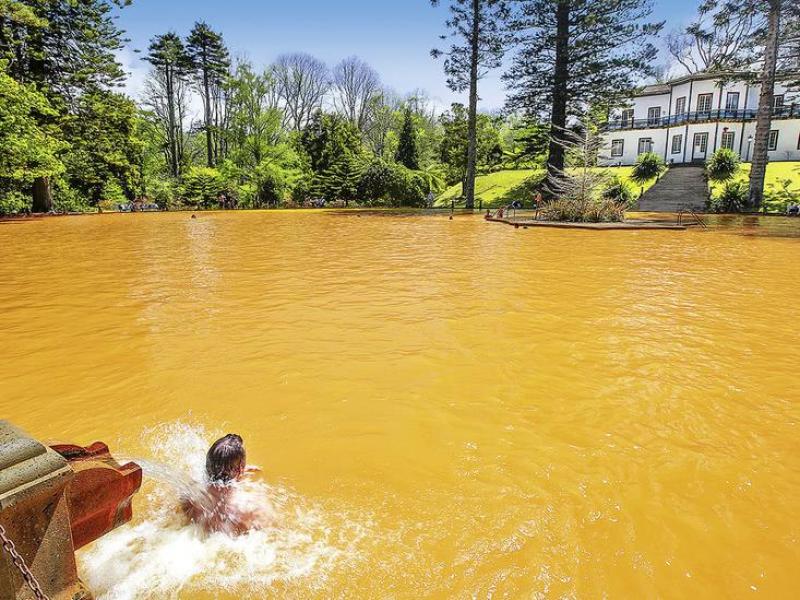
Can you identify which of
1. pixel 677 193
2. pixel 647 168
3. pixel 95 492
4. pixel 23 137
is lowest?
pixel 95 492

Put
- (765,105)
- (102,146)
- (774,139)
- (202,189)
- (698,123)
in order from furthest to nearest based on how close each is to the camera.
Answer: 1. (698,123)
2. (774,139)
3. (202,189)
4. (102,146)
5. (765,105)

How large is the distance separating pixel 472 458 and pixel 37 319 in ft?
19.9

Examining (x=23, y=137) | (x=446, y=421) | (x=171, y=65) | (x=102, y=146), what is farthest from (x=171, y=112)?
(x=446, y=421)

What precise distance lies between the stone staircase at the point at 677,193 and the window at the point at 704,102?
27.7 feet

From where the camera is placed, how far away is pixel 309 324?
597cm

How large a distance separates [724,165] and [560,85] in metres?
13.2

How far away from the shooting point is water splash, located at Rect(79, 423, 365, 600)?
7.50 ft

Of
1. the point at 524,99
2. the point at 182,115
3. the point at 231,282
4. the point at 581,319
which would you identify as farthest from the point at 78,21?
the point at 581,319

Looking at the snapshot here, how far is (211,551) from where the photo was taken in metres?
2.53

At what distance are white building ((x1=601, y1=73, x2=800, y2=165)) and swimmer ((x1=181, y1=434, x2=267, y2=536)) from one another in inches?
1554

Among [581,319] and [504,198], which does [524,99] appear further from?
[581,319]

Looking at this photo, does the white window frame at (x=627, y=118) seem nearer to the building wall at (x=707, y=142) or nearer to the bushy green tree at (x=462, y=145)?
the building wall at (x=707, y=142)

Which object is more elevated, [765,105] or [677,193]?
[765,105]

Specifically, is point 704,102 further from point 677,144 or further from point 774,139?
point 774,139
